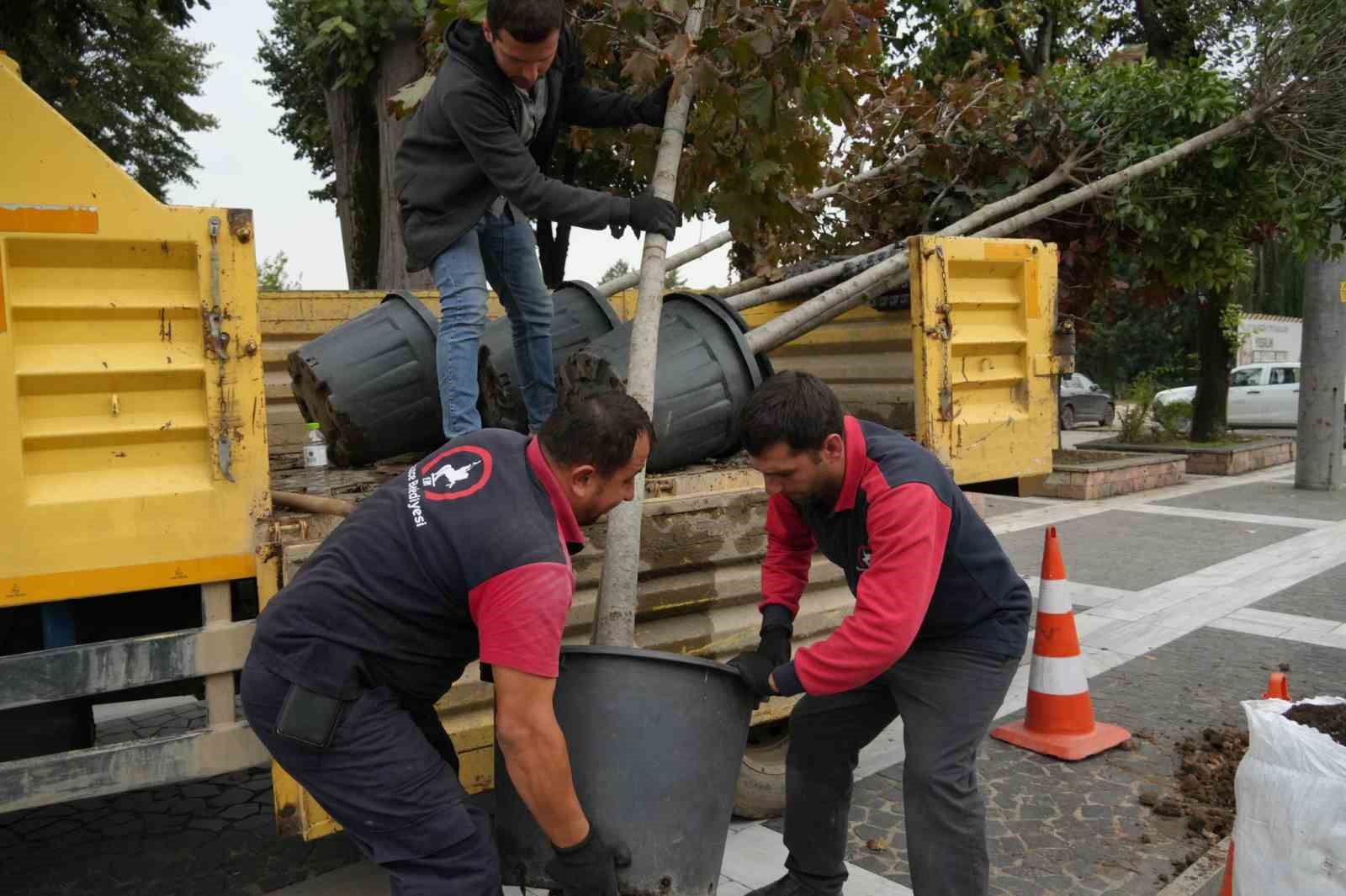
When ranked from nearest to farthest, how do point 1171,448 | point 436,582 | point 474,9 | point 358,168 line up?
point 436,582
point 474,9
point 358,168
point 1171,448

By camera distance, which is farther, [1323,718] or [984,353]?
[984,353]

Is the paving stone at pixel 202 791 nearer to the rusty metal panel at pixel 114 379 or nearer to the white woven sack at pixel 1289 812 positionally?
the rusty metal panel at pixel 114 379

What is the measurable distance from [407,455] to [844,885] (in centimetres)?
206

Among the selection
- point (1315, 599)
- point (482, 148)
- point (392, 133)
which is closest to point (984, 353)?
point (482, 148)

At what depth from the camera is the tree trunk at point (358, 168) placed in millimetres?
8742

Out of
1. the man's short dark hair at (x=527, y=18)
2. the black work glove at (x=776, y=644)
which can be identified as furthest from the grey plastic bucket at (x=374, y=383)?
the black work glove at (x=776, y=644)

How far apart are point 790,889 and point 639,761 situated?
870 mm

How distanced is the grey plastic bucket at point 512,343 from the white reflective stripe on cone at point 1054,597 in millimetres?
2046

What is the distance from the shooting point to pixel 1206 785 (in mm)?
3678

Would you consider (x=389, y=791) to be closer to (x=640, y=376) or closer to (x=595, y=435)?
(x=595, y=435)

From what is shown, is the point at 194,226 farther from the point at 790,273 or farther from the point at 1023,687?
the point at 1023,687

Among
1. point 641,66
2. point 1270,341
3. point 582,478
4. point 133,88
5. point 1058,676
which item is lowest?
point 1058,676

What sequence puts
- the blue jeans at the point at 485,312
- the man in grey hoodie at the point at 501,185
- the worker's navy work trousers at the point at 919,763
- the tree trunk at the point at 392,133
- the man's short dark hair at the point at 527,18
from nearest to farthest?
1. the worker's navy work trousers at the point at 919,763
2. the man's short dark hair at the point at 527,18
3. the man in grey hoodie at the point at 501,185
4. the blue jeans at the point at 485,312
5. the tree trunk at the point at 392,133

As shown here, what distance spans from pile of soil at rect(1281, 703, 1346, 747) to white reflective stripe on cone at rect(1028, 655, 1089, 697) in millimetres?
1500
